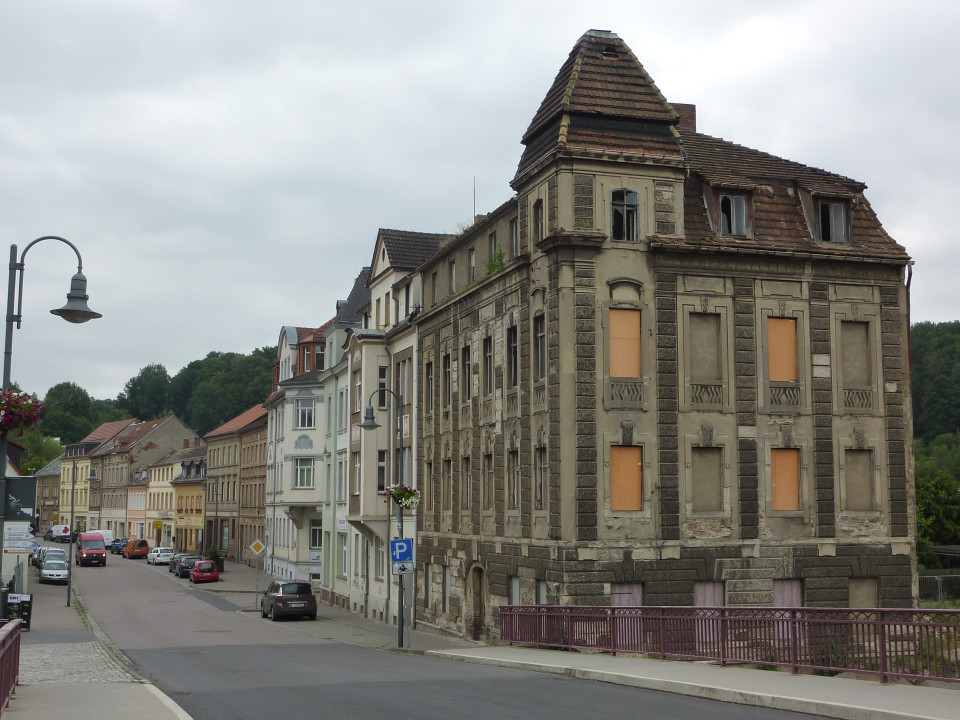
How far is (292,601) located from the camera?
43.0 metres

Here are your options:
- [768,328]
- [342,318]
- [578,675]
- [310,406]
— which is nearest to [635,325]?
[768,328]

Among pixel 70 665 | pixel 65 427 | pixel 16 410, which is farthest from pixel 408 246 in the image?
pixel 65 427

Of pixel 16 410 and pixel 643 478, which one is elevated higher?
pixel 16 410

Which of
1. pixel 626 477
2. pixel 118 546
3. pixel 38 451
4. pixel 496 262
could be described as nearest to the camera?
pixel 626 477

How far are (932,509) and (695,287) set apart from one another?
127 feet

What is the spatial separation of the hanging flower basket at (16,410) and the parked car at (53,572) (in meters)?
53.2

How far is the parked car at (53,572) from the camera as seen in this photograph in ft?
211

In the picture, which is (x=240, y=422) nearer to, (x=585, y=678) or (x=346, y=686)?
(x=346, y=686)

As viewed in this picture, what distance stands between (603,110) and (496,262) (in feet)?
19.5

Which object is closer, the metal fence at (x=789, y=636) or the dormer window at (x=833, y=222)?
the metal fence at (x=789, y=636)

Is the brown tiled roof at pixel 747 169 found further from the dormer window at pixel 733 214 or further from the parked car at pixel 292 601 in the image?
the parked car at pixel 292 601

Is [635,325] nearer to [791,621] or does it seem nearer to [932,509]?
[791,621]

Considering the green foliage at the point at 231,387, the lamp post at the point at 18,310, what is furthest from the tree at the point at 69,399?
the lamp post at the point at 18,310

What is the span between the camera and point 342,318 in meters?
55.0
